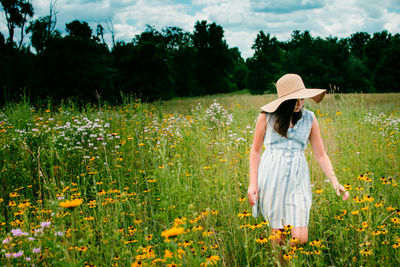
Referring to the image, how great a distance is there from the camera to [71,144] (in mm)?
4133

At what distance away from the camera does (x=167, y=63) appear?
2964 cm

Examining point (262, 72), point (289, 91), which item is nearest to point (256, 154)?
point (289, 91)

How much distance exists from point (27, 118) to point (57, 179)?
3155 millimetres

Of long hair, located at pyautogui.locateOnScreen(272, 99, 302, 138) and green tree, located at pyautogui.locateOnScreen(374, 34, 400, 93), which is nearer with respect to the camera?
long hair, located at pyautogui.locateOnScreen(272, 99, 302, 138)

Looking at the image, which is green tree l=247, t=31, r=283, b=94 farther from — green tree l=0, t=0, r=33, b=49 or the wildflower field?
the wildflower field

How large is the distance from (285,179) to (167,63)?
28997 mm

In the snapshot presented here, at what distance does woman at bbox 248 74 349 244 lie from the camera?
2023 millimetres

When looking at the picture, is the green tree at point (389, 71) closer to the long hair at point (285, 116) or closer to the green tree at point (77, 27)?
the green tree at point (77, 27)

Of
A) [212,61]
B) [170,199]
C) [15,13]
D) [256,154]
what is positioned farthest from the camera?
[212,61]

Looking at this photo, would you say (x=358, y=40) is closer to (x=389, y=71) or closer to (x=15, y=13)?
(x=389, y=71)

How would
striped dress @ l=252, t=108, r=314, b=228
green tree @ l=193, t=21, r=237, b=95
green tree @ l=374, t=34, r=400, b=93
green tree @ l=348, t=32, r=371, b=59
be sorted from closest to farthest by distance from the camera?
1. striped dress @ l=252, t=108, r=314, b=228
2. green tree @ l=374, t=34, r=400, b=93
3. green tree @ l=193, t=21, r=237, b=95
4. green tree @ l=348, t=32, r=371, b=59

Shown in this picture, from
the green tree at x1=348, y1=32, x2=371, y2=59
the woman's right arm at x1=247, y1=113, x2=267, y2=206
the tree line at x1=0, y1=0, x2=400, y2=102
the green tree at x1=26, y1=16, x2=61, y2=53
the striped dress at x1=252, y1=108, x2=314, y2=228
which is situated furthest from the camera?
the green tree at x1=348, y1=32, x2=371, y2=59

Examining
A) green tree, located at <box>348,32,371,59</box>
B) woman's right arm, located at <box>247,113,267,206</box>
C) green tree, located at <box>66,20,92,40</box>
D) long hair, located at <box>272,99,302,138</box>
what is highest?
green tree, located at <box>348,32,371,59</box>

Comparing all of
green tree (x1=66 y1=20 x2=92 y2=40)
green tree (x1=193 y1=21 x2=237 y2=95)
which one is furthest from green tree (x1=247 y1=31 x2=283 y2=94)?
green tree (x1=66 y1=20 x2=92 y2=40)
